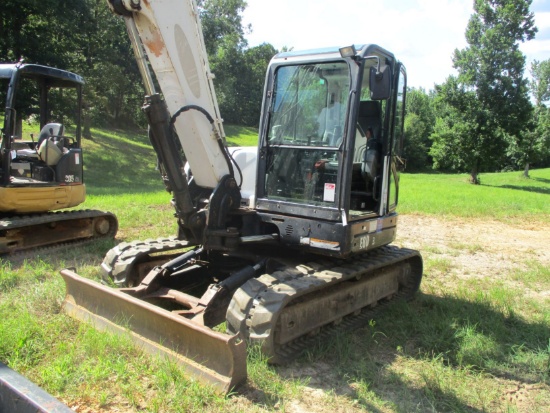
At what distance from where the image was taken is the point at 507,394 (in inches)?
145

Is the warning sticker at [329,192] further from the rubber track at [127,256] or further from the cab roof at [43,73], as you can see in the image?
the cab roof at [43,73]

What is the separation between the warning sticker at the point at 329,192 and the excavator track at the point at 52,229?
195 inches

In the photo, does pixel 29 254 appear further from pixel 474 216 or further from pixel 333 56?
pixel 474 216

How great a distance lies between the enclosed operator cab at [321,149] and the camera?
424cm

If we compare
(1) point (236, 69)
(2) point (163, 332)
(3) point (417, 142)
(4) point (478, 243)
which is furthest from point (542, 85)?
(2) point (163, 332)

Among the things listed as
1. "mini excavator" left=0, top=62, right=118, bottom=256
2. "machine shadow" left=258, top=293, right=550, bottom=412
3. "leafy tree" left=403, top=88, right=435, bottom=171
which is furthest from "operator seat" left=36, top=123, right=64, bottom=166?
"leafy tree" left=403, top=88, right=435, bottom=171

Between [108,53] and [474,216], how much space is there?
19163 mm

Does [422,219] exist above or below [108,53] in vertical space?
below

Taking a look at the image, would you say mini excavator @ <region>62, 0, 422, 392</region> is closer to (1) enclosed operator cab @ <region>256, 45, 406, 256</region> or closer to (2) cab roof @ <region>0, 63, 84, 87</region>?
(1) enclosed operator cab @ <region>256, 45, 406, 256</region>

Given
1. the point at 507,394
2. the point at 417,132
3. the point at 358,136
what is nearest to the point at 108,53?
the point at 358,136

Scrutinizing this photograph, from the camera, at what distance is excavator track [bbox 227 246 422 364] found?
3793 mm

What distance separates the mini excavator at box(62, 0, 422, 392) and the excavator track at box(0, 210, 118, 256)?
273 centimetres

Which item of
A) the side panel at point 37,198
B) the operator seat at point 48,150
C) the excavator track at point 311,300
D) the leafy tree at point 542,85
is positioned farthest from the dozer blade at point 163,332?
the leafy tree at point 542,85

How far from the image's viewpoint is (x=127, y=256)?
5.15 m
